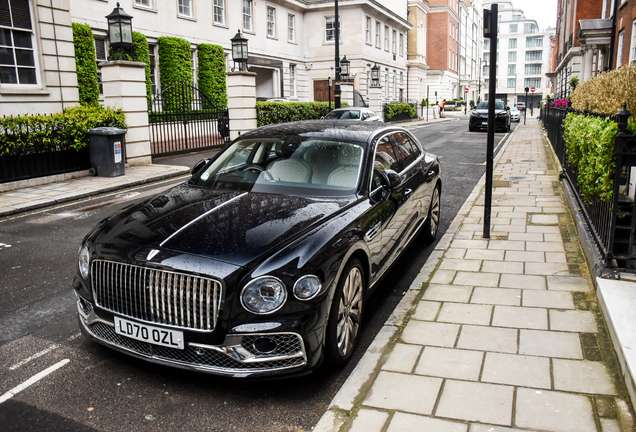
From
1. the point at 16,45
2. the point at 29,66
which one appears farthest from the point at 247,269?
the point at 29,66

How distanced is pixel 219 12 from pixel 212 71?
12.4 ft

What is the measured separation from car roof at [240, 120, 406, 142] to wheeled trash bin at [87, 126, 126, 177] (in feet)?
26.4

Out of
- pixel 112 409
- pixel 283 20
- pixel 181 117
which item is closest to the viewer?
pixel 112 409

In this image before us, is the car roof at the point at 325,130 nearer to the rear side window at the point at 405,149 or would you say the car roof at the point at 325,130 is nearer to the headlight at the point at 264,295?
the rear side window at the point at 405,149

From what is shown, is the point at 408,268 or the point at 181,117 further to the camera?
the point at 181,117

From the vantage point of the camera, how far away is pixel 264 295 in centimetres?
298

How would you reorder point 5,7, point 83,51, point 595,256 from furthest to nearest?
point 83,51, point 5,7, point 595,256

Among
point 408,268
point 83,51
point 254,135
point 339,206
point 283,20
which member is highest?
point 283,20

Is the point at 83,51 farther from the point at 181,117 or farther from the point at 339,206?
the point at 339,206

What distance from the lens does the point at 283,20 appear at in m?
35.8

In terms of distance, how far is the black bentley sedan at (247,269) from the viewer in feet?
9.76

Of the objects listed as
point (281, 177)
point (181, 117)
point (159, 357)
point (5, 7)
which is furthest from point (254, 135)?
point (181, 117)

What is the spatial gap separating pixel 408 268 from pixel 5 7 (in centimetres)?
1328

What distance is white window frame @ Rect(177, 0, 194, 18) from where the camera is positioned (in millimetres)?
26292
